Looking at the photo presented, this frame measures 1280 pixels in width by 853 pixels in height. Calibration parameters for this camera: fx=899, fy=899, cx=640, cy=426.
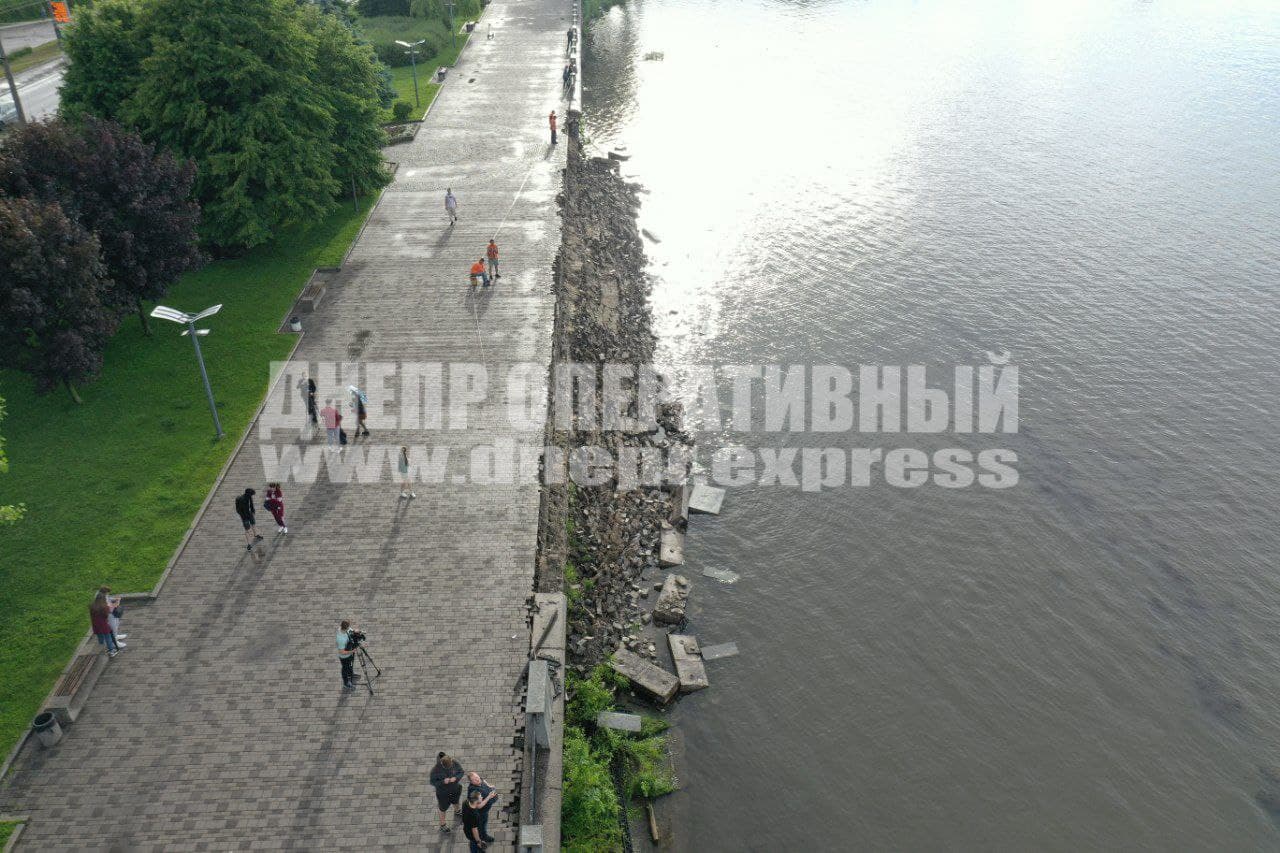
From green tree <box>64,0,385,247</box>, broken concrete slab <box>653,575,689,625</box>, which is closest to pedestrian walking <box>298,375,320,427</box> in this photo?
green tree <box>64,0,385,247</box>

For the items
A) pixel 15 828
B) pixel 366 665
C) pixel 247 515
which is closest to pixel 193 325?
pixel 247 515

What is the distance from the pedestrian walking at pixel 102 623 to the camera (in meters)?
18.6

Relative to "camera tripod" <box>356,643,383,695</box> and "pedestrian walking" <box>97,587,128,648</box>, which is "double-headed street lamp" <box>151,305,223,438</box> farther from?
"camera tripod" <box>356,643,383,695</box>

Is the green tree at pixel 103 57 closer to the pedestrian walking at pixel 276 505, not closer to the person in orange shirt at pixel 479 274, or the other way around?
the person in orange shirt at pixel 479 274

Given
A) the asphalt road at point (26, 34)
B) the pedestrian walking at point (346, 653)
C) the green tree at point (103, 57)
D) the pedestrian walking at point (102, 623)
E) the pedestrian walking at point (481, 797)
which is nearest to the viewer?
the pedestrian walking at point (481, 797)

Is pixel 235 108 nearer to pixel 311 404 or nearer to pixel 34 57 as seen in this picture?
pixel 311 404

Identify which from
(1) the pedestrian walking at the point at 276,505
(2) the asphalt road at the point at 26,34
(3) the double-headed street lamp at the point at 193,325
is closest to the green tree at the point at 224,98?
(3) the double-headed street lamp at the point at 193,325

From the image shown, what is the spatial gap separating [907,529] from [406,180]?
29.2m

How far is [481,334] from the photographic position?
3089 cm

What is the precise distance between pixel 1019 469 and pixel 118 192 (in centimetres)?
3070

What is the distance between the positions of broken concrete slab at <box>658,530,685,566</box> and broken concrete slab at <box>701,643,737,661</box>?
11.0 feet

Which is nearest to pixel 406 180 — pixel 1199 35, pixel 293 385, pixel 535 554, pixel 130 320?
pixel 130 320

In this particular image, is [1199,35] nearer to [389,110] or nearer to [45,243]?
[389,110]

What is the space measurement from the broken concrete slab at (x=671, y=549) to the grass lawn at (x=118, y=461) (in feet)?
41.7
